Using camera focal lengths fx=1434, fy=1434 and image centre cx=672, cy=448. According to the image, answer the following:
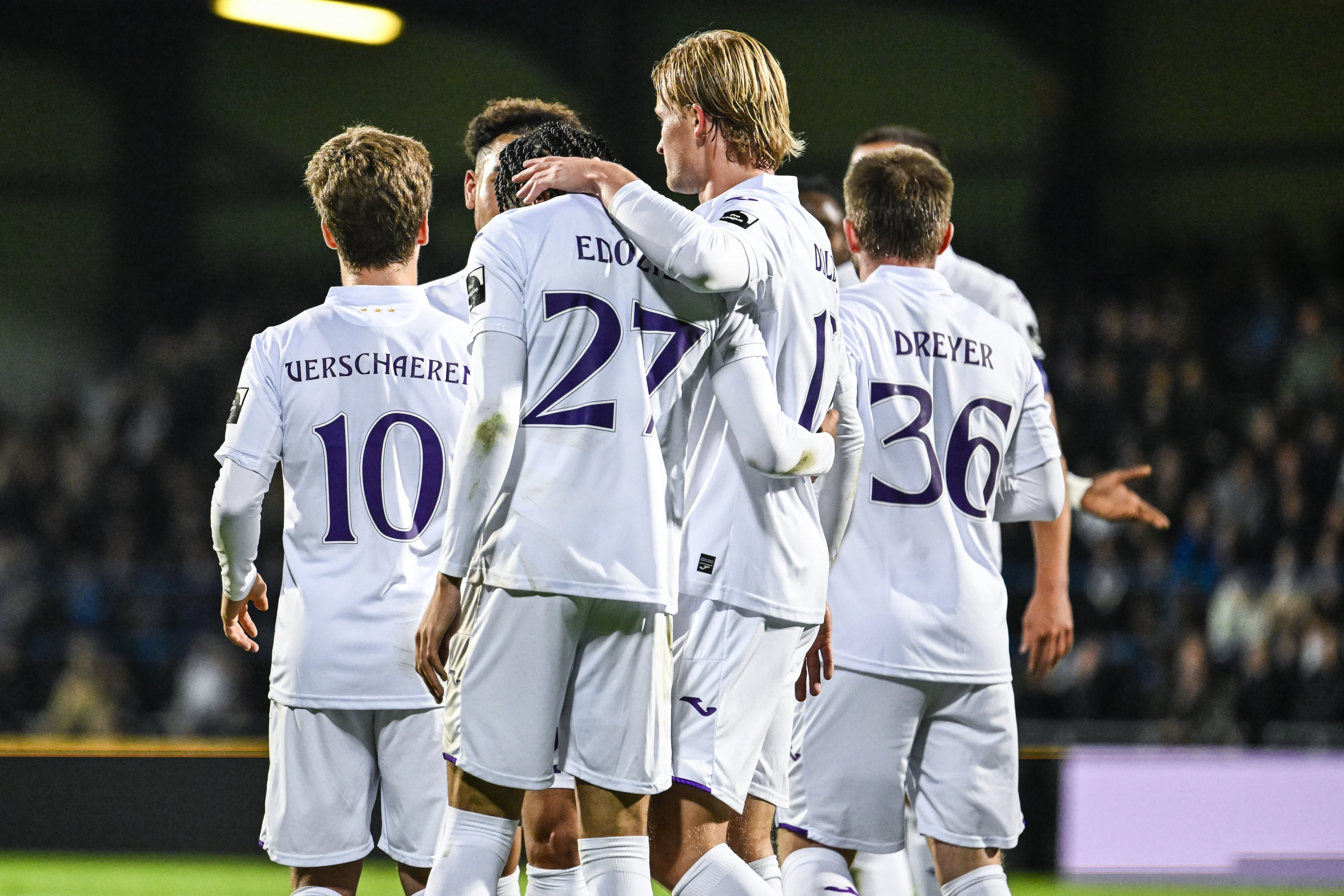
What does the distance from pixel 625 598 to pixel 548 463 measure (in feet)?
0.88

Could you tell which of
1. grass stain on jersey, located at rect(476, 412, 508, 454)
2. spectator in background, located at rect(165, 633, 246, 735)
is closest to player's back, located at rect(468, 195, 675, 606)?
grass stain on jersey, located at rect(476, 412, 508, 454)

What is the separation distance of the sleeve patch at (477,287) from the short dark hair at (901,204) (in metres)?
1.30

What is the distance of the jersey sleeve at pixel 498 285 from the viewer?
246cm

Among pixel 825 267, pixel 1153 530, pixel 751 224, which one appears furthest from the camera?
pixel 1153 530

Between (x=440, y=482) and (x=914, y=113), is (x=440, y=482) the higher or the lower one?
the lower one

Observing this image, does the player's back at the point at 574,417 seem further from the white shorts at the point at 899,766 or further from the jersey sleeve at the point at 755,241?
the white shorts at the point at 899,766

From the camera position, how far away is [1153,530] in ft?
31.8

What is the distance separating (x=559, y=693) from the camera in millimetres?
2477

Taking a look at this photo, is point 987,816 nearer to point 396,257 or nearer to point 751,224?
point 751,224

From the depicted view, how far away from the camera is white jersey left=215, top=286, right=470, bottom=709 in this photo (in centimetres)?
301

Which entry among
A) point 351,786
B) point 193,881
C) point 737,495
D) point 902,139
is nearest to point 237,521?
point 351,786

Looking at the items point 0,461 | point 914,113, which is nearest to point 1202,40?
point 914,113

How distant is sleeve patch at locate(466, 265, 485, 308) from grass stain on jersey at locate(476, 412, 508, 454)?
213 millimetres

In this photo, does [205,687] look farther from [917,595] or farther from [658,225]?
[658,225]
